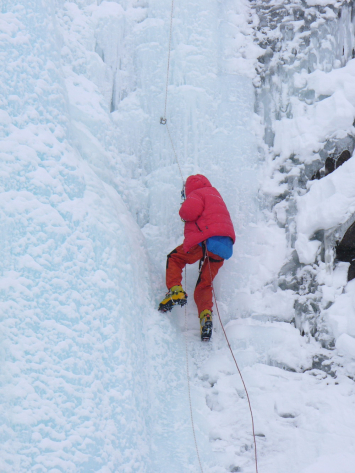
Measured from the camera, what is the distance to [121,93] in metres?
3.68

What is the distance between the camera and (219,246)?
122 inches

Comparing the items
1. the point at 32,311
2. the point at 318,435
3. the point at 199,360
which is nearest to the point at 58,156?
the point at 32,311

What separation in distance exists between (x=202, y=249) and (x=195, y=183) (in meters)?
0.48

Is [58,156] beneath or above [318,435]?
above

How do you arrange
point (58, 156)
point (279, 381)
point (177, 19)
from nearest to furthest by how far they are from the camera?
point (58, 156) < point (279, 381) < point (177, 19)

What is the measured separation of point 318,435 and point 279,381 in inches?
16.7

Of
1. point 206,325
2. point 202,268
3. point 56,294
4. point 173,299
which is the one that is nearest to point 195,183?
point 202,268

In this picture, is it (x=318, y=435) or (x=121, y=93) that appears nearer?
(x=318, y=435)

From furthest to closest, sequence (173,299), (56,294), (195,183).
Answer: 1. (195,183)
2. (173,299)
3. (56,294)

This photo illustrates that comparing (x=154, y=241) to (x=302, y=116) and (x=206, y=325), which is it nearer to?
(x=206, y=325)

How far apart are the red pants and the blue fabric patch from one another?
6cm

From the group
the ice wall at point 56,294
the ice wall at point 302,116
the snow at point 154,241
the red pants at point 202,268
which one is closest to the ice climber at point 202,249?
the red pants at point 202,268

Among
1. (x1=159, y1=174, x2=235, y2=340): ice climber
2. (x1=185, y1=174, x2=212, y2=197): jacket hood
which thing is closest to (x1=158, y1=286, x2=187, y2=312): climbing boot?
(x1=159, y1=174, x2=235, y2=340): ice climber

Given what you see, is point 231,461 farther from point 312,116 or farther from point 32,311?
point 312,116
